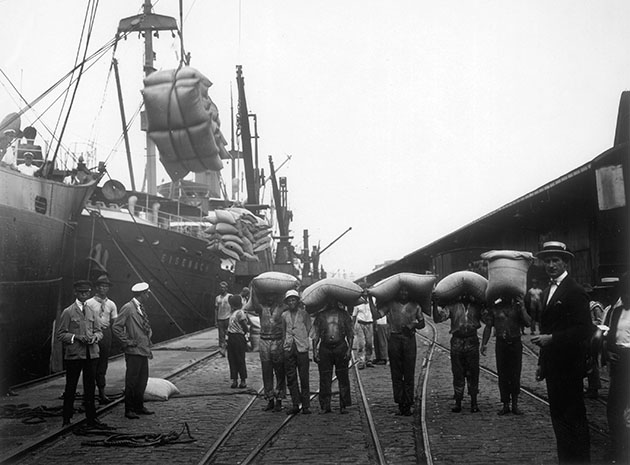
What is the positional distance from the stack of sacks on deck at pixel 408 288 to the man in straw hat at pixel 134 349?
3159mm

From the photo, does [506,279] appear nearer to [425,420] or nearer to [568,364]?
[425,420]

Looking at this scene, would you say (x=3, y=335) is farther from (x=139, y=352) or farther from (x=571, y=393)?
(x=571, y=393)

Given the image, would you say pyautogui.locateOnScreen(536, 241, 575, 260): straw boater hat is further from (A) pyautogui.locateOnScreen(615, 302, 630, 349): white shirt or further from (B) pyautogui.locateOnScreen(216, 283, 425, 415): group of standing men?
(B) pyautogui.locateOnScreen(216, 283, 425, 415): group of standing men

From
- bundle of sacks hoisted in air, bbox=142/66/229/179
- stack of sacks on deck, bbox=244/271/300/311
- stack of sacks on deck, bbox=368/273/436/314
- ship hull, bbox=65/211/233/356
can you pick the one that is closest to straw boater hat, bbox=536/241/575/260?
stack of sacks on deck, bbox=368/273/436/314

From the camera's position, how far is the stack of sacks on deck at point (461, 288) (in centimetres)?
896

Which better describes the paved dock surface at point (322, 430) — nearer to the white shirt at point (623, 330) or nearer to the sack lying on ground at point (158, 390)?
the sack lying on ground at point (158, 390)

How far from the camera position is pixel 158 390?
9.80 m

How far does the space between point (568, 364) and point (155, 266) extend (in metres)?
19.3

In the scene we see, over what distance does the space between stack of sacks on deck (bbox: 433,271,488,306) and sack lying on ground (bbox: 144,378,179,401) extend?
424cm

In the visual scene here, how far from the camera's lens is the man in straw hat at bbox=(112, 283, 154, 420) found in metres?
8.60

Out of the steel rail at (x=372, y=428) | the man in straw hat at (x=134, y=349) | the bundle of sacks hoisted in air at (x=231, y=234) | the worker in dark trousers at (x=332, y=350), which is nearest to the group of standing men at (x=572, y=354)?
the steel rail at (x=372, y=428)

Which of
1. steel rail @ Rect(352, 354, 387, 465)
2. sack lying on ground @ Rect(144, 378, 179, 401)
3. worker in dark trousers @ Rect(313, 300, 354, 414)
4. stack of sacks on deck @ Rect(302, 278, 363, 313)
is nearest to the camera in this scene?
steel rail @ Rect(352, 354, 387, 465)

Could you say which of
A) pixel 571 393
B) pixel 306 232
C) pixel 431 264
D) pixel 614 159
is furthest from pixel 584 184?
pixel 306 232

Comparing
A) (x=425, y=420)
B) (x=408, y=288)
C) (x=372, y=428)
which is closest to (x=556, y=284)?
(x=372, y=428)
